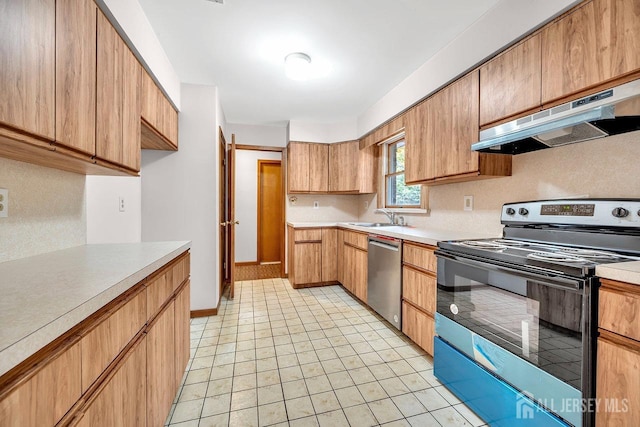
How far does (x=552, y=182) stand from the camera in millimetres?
1686

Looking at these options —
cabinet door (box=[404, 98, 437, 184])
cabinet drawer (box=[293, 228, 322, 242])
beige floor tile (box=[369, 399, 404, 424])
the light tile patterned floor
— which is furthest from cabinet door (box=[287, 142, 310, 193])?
beige floor tile (box=[369, 399, 404, 424])

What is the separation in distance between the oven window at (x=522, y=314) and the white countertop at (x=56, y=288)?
162 centimetres

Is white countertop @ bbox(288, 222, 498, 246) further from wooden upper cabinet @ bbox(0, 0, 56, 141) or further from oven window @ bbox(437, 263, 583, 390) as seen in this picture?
wooden upper cabinet @ bbox(0, 0, 56, 141)

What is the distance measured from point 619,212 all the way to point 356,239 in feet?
7.38

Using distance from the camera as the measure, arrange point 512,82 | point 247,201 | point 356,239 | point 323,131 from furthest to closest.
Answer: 1. point 247,201
2. point 323,131
3. point 356,239
4. point 512,82

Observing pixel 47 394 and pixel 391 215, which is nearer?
pixel 47 394

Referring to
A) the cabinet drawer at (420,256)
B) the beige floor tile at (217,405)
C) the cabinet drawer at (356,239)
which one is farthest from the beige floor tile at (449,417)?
the cabinet drawer at (356,239)

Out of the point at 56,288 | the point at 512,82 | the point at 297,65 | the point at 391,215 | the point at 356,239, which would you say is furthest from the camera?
the point at 391,215

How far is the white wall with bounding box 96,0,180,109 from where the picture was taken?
1.49 metres

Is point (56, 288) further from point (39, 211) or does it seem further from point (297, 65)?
point (297, 65)

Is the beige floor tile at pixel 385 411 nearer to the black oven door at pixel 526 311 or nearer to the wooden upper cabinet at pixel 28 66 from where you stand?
the black oven door at pixel 526 311

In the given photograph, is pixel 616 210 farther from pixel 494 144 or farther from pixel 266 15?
pixel 266 15

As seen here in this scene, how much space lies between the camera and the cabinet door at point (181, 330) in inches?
63.4

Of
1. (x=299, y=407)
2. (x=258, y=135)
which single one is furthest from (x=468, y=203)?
(x=258, y=135)
